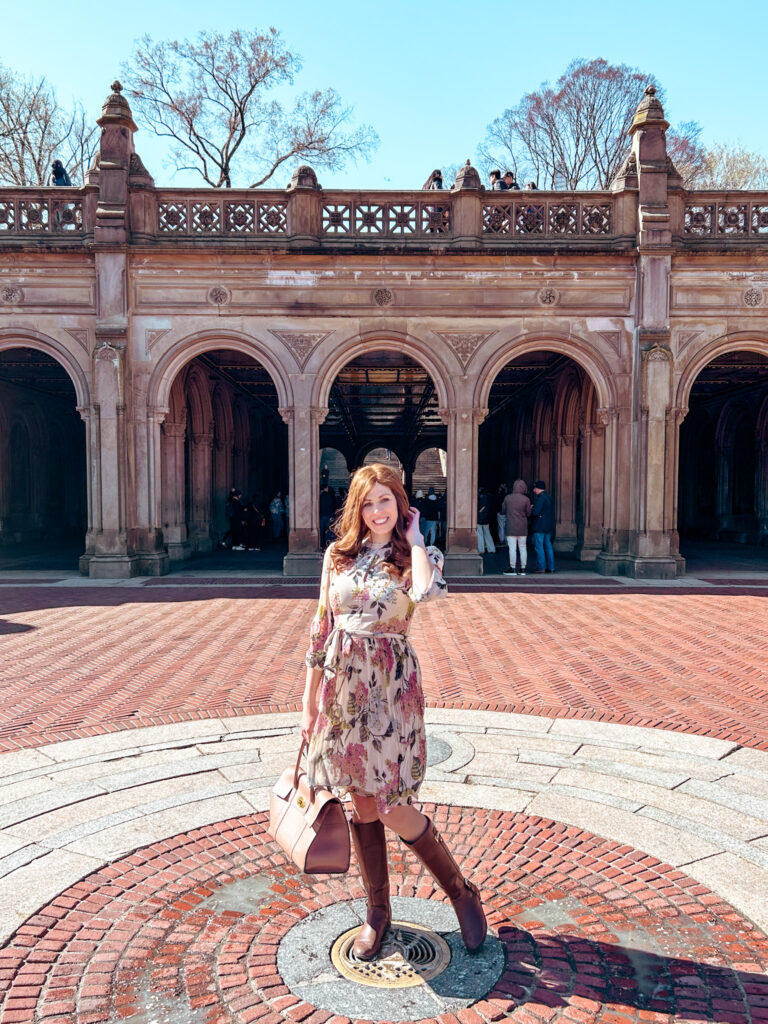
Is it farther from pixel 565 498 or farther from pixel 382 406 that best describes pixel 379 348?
pixel 382 406

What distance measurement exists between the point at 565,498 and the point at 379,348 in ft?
23.9

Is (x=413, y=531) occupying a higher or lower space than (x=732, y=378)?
lower

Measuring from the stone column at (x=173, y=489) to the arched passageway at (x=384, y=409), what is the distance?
14.3 ft

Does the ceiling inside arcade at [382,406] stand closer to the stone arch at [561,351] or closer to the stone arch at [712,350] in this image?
the stone arch at [561,351]

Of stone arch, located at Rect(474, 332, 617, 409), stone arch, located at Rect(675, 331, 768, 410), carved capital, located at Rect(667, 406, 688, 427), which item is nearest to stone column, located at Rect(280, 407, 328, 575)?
stone arch, located at Rect(474, 332, 617, 409)

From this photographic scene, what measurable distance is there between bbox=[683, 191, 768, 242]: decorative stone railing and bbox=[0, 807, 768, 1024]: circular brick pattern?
1456 cm

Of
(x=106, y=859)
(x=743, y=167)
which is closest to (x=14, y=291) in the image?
(x=106, y=859)

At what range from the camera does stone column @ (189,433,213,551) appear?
20.4 m

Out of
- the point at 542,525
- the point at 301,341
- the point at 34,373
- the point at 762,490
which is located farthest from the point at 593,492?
the point at 34,373

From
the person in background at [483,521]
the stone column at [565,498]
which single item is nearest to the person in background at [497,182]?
the stone column at [565,498]

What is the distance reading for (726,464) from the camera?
2491 centimetres

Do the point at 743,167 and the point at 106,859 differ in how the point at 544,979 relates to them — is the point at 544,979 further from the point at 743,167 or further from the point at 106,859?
the point at 743,167

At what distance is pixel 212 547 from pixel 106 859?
17.5 m

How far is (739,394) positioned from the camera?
23.5 m
